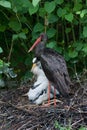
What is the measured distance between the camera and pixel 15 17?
24.1ft

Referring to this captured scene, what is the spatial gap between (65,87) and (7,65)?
0.93 m

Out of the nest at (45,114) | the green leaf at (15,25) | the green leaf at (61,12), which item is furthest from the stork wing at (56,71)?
the green leaf at (15,25)

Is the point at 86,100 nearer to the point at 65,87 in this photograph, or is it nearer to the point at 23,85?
the point at 65,87

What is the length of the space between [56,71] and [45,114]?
1.64 feet

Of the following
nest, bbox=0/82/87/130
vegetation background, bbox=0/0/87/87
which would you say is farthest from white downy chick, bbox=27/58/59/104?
vegetation background, bbox=0/0/87/87

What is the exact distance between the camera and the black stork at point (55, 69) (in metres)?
6.26

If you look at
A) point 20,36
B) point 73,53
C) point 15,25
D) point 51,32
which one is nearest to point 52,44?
point 51,32

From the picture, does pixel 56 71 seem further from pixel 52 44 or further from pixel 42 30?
pixel 42 30

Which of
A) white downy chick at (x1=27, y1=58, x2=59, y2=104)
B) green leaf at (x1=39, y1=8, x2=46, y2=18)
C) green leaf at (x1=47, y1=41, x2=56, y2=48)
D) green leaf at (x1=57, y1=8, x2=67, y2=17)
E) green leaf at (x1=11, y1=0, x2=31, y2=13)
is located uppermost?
green leaf at (x1=11, y1=0, x2=31, y2=13)

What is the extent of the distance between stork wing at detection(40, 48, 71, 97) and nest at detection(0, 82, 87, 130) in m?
0.19

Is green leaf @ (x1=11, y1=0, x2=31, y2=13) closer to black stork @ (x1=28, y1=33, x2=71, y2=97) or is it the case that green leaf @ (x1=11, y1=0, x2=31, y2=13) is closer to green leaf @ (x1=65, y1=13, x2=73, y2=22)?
green leaf @ (x1=65, y1=13, x2=73, y2=22)

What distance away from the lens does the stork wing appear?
625cm

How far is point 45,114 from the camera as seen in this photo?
6141 mm

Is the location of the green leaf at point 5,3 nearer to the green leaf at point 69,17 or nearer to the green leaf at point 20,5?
the green leaf at point 20,5
